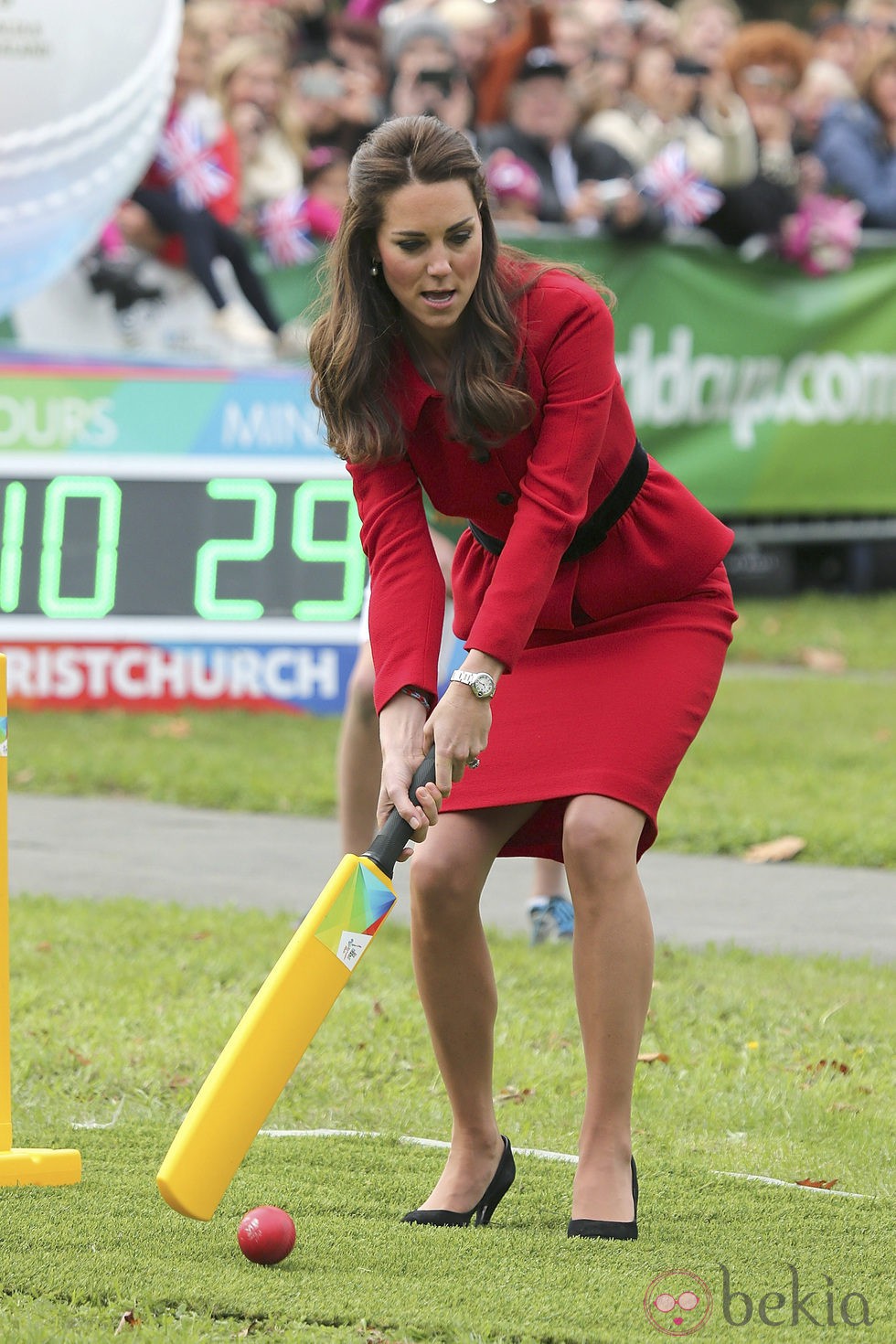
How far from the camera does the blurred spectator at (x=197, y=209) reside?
392 inches

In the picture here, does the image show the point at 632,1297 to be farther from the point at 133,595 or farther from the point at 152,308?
the point at 152,308

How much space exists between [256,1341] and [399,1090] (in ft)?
5.33

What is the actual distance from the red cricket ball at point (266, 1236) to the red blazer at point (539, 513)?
94 centimetres

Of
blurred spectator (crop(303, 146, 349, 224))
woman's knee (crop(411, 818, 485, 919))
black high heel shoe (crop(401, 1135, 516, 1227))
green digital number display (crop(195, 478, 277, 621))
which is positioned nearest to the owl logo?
black high heel shoe (crop(401, 1135, 516, 1227))

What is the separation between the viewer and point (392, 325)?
368cm

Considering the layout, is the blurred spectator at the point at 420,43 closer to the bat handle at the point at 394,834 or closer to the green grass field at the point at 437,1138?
the green grass field at the point at 437,1138

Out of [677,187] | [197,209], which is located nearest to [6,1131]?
[197,209]

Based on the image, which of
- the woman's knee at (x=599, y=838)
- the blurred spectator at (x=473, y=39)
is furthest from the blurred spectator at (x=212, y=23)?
the woman's knee at (x=599, y=838)

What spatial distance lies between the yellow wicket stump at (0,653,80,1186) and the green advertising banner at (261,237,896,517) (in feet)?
25.7

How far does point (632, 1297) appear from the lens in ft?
10.6

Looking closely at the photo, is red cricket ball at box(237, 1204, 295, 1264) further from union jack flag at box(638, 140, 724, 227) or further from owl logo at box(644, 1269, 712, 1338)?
union jack flag at box(638, 140, 724, 227)

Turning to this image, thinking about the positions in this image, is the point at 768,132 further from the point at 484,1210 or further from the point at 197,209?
the point at 484,1210

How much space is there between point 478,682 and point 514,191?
7.96 meters

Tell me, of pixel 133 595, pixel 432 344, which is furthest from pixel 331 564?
pixel 432 344
